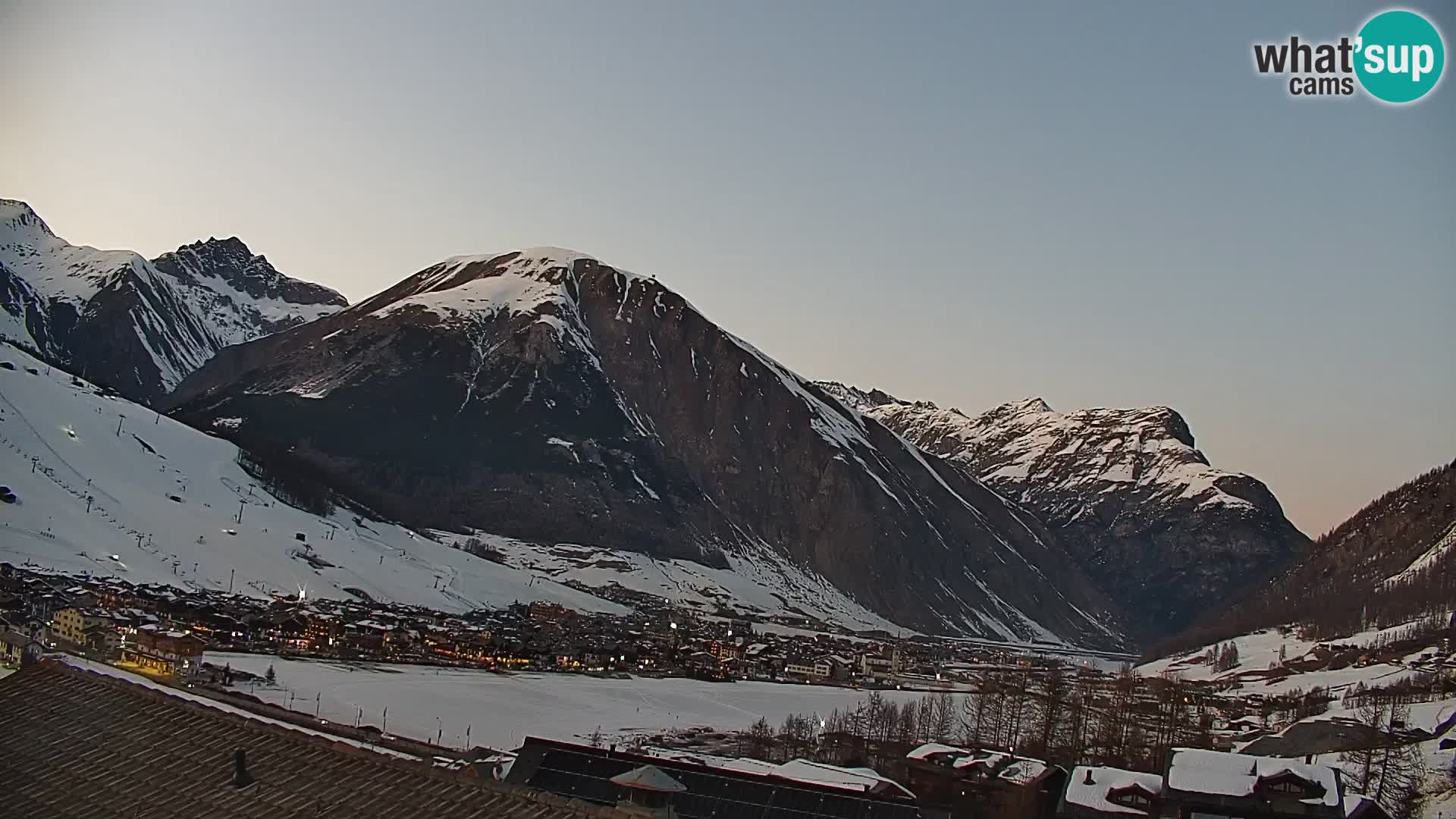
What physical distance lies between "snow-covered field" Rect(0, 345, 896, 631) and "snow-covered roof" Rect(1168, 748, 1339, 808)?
85.5 metres

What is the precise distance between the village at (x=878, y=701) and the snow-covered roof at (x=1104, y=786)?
0.41 feet

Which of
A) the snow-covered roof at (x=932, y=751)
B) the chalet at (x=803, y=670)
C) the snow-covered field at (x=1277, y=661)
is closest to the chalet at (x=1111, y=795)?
the snow-covered roof at (x=932, y=751)

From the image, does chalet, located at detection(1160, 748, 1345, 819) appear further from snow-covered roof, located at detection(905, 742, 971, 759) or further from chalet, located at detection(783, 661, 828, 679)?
chalet, located at detection(783, 661, 828, 679)

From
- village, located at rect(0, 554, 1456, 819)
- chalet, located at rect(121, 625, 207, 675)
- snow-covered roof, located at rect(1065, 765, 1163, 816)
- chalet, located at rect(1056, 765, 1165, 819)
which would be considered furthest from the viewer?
chalet, located at rect(121, 625, 207, 675)

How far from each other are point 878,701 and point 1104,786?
51303 millimetres

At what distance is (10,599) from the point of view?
77250 millimetres

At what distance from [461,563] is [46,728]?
15564 cm

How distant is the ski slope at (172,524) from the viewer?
108 m

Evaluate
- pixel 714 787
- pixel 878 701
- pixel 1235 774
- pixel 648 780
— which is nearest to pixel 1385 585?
pixel 878 701

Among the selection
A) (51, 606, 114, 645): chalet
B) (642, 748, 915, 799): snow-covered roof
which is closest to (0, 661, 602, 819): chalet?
(642, 748, 915, 799): snow-covered roof

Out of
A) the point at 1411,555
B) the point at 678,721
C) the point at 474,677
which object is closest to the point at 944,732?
the point at 678,721

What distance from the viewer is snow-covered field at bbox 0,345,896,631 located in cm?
10819

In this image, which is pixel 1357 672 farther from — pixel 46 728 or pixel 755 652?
pixel 46 728

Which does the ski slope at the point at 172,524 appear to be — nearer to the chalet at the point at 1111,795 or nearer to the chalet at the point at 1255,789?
the chalet at the point at 1111,795
